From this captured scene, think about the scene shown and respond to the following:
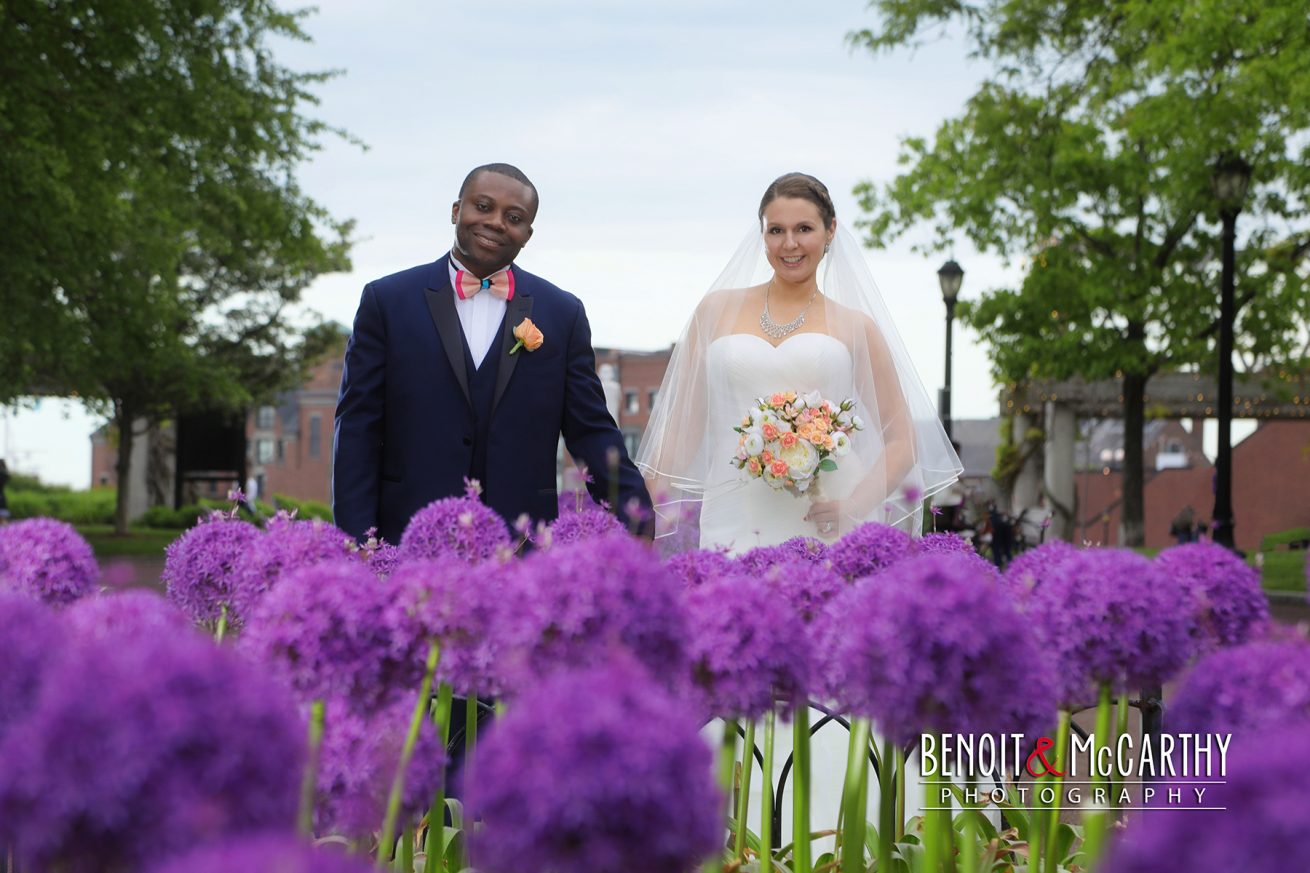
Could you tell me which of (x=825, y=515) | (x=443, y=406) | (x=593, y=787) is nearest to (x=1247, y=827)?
(x=593, y=787)

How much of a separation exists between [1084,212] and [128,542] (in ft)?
76.7

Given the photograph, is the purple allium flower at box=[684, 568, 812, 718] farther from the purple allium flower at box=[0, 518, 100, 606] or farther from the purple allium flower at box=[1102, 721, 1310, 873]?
the purple allium flower at box=[0, 518, 100, 606]

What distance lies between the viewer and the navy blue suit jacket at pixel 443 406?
4.69 metres

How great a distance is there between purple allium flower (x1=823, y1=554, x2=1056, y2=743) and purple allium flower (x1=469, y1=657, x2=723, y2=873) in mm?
426

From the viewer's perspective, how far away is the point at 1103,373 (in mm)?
25047

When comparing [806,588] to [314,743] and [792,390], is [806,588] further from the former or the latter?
[792,390]

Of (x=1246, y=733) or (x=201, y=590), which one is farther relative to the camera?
(x=201, y=590)

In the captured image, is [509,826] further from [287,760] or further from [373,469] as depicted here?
[373,469]

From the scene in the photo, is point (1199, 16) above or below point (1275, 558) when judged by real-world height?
above

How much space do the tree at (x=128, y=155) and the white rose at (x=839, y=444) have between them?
12358 millimetres

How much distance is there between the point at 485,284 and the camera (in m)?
4.88

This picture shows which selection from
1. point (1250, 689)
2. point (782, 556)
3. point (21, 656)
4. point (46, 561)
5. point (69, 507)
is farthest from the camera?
point (69, 507)

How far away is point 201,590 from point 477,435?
95.9 inches

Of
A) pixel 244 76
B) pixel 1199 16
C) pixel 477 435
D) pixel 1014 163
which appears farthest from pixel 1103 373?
pixel 477 435
